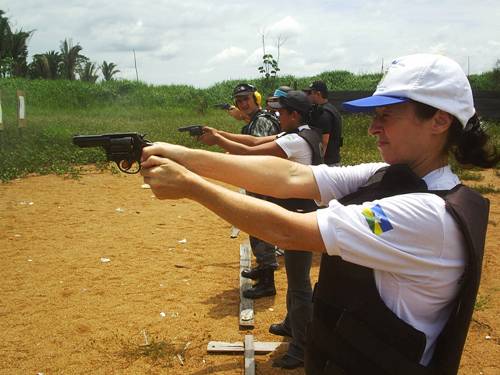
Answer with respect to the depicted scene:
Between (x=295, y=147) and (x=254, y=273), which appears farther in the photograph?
(x=254, y=273)

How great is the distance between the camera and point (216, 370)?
11.4 ft

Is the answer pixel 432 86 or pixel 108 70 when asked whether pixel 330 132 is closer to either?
pixel 432 86

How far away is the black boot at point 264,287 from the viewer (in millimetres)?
4645

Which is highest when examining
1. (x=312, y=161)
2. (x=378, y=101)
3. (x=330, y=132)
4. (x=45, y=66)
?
(x=45, y=66)

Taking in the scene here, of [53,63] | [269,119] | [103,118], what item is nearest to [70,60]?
[53,63]

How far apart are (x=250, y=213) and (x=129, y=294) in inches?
143

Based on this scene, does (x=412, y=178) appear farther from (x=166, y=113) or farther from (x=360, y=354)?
(x=166, y=113)

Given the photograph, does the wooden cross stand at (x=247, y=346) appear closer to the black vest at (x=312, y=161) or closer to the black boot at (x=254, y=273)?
the black boot at (x=254, y=273)

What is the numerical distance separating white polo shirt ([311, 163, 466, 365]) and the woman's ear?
26 centimetres

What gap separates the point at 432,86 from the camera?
1416mm

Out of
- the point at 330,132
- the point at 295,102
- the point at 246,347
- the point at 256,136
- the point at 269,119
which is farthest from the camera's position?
the point at 330,132

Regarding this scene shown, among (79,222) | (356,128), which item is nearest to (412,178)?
(79,222)

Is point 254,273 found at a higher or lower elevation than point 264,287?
higher

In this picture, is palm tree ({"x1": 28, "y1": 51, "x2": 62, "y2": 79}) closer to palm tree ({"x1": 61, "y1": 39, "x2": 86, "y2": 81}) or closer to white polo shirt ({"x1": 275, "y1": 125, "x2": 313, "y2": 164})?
palm tree ({"x1": 61, "y1": 39, "x2": 86, "y2": 81})
